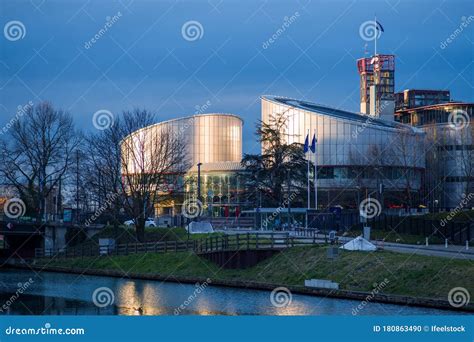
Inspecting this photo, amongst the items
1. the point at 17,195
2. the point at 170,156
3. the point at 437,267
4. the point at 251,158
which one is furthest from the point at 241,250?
the point at 251,158

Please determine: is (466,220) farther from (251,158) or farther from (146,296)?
(251,158)

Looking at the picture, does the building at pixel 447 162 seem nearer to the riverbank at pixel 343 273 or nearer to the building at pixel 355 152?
the building at pixel 355 152

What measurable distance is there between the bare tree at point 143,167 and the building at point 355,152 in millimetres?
25603

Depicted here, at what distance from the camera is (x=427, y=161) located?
10988 centimetres

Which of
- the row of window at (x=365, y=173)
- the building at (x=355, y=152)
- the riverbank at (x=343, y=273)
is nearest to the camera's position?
the riverbank at (x=343, y=273)

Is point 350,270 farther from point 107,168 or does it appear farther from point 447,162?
point 447,162

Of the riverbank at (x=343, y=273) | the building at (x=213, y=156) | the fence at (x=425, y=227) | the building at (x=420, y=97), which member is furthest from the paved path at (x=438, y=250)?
the building at (x=420, y=97)

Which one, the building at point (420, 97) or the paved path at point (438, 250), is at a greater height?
the building at point (420, 97)

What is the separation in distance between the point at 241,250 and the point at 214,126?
67594mm

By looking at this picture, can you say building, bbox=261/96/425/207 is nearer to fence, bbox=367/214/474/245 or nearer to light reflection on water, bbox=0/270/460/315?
fence, bbox=367/214/474/245

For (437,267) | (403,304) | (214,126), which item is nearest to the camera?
(403,304)

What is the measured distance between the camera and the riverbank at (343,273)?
121 ft

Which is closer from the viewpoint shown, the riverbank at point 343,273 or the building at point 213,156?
the riverbank at point 343,273

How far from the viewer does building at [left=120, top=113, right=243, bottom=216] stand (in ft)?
336
